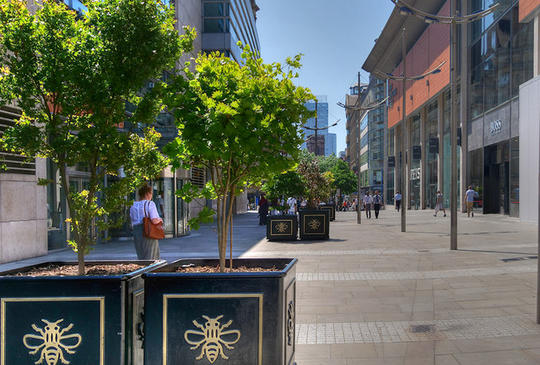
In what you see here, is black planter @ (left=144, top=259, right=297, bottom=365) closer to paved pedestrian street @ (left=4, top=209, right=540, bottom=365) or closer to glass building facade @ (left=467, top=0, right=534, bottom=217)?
paved pedestrian street @ (left=4, top=209, right=540, bottom=365)

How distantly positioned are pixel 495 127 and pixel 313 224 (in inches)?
641

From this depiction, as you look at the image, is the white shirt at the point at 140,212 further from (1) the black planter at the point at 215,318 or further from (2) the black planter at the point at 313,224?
(2) the black planter at the point at 313,224

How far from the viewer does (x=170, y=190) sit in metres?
17.7

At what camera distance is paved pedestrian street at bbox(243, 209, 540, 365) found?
4.32 metres

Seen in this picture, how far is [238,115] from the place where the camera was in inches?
131

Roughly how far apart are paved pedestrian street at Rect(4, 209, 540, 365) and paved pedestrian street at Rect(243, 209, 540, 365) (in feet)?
0.03

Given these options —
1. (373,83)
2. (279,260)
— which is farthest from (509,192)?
(373,83)

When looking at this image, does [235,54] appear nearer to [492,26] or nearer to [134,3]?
[492,26]

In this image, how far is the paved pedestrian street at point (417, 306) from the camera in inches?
170

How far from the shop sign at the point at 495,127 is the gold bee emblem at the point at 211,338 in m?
26.6

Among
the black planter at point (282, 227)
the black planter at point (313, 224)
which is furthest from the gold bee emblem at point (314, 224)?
the black planter at point (282, 227)

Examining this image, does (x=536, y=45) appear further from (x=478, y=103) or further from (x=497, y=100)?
(x=478, y=103)

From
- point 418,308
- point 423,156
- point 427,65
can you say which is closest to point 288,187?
point 418,308

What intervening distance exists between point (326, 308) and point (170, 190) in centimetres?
1258
